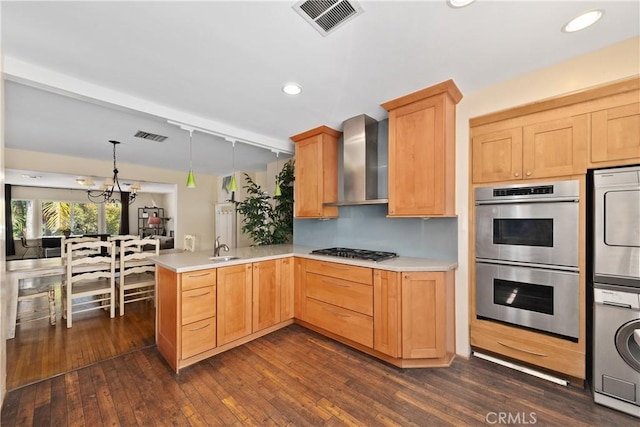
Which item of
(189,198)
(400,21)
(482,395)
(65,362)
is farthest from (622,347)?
(189,198)

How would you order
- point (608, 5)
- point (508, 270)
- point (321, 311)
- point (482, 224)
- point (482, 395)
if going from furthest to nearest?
point (321, 311) < point (482, 224) < point (508, 270) < point (482, 395) < point (608, 5)

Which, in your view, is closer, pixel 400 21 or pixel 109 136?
pixel 400 21

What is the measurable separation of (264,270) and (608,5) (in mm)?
3204

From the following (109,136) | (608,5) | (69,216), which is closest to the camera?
(608,5)


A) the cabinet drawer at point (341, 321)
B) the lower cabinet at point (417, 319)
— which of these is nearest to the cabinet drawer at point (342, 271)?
the lower cabinet at point (417, 319)

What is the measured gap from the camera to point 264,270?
2.84 metres

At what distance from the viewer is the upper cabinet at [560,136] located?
1741 millimetres

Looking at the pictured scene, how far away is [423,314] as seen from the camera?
2.24 meters

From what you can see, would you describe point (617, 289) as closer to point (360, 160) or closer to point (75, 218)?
point (360, 160)

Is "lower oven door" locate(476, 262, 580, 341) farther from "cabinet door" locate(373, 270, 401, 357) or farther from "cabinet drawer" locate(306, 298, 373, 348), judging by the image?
"cabinet drawer" locate(306, 298, 373, 348)

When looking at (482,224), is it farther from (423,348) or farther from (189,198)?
(189,198)

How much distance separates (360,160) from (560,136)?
1694 millimetres

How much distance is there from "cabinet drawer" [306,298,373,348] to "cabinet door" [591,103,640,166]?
2.18 metres

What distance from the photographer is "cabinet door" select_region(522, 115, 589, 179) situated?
1.90m
